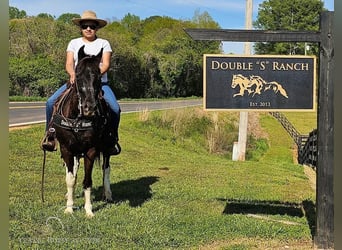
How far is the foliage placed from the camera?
23.6m

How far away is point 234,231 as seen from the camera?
5.88 meters

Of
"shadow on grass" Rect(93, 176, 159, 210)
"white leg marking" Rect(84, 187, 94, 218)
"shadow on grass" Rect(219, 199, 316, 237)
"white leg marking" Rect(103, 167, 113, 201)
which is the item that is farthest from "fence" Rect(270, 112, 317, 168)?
"white leg marking" Rect(84, 187, 94, 218)

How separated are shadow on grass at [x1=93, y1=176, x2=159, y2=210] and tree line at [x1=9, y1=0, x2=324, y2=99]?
9667mm

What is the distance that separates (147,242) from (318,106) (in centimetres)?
243

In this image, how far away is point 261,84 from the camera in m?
5.66

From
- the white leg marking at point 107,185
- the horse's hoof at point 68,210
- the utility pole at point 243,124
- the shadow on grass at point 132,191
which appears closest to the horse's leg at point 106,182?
the white leg marking at point 107,185

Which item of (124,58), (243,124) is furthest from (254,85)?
(124,58)

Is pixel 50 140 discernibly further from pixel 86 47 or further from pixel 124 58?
pixel 124 58

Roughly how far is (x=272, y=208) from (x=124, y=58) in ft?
74.8

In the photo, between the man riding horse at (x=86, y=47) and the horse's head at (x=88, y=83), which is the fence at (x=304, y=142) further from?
the horse's head at (x=88, y=83)

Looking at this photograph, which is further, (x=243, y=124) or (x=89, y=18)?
(x=243, y=124)

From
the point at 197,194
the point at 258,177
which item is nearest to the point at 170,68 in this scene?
the point at 258,177

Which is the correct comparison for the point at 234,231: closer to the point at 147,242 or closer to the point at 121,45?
the point at 147,242

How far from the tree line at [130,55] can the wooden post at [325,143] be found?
39.8ft
